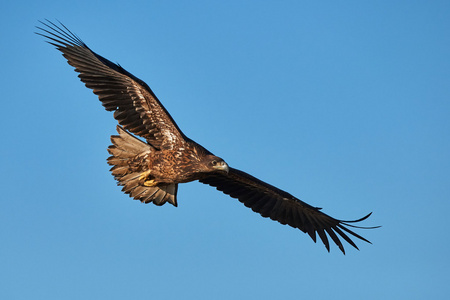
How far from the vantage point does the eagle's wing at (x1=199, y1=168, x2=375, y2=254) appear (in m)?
12.4

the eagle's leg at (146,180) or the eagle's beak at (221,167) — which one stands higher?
the eagle's beak at (221,167)

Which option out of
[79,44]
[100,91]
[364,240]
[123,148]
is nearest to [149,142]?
[123,148]

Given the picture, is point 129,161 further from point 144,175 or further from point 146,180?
point 146,180

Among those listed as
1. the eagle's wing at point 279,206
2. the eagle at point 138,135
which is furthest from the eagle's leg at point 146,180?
the eagle's wing at point 279,206

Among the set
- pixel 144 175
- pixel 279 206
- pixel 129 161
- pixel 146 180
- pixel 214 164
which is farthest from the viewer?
Answer: pixel 279 206

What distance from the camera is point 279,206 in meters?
12.7

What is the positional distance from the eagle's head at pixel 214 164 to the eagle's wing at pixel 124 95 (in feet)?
1.81

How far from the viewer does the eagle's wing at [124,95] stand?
1048 centimetres

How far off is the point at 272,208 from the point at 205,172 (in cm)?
260

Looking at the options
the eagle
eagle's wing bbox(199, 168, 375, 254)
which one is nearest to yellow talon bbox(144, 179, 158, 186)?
the eagle

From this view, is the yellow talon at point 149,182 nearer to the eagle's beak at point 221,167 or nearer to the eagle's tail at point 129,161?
the eagle's tail at point 129,161

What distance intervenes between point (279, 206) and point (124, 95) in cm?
387

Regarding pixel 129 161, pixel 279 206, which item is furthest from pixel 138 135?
pixel 279 206

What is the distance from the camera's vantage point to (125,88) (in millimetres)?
10617
